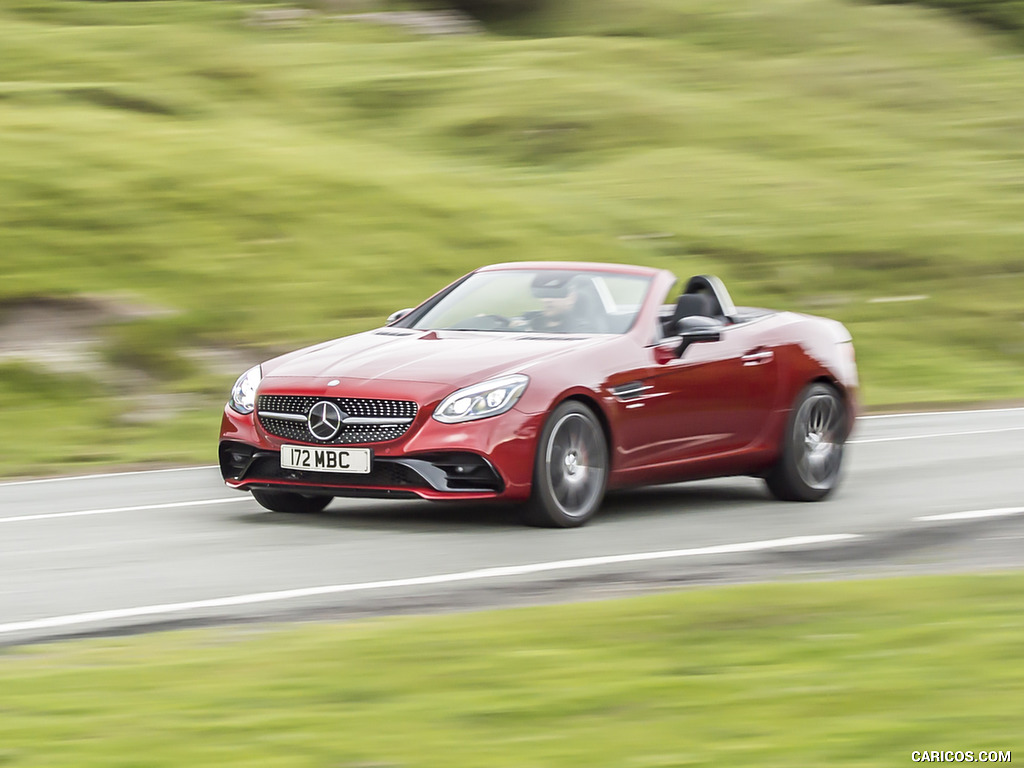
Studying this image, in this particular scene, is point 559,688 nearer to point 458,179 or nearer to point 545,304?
point 545,304

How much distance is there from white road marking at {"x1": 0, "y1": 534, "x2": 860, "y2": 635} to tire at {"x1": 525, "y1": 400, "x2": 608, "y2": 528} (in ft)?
2.67

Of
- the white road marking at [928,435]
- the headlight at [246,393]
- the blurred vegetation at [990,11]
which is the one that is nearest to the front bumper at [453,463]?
the headlight at [246,393]

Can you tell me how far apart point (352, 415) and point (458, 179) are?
17.9m

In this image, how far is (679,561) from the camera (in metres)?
8.26

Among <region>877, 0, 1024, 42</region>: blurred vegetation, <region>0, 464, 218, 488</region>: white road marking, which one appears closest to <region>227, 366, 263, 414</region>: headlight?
<region>0, 464, 218, 488</region>: white road marking

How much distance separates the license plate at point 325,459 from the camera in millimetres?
8992

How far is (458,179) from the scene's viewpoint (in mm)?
26688

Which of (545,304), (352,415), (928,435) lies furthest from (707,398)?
(928,435)

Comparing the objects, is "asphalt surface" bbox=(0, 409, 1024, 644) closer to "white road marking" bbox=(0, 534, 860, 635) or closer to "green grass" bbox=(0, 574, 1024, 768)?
"white road marking" bbox=(0, 534, 860, 635)

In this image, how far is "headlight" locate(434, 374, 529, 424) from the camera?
352 inches

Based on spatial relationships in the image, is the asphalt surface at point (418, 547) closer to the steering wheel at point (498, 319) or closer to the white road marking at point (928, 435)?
the steering wheel at point (498, 319)

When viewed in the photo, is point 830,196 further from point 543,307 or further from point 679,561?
point 679,561

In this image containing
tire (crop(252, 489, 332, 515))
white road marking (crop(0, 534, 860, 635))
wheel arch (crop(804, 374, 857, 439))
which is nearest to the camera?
white road marking (crop(0, 534, 860, 635))

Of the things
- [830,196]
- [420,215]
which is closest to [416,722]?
[420,215]
